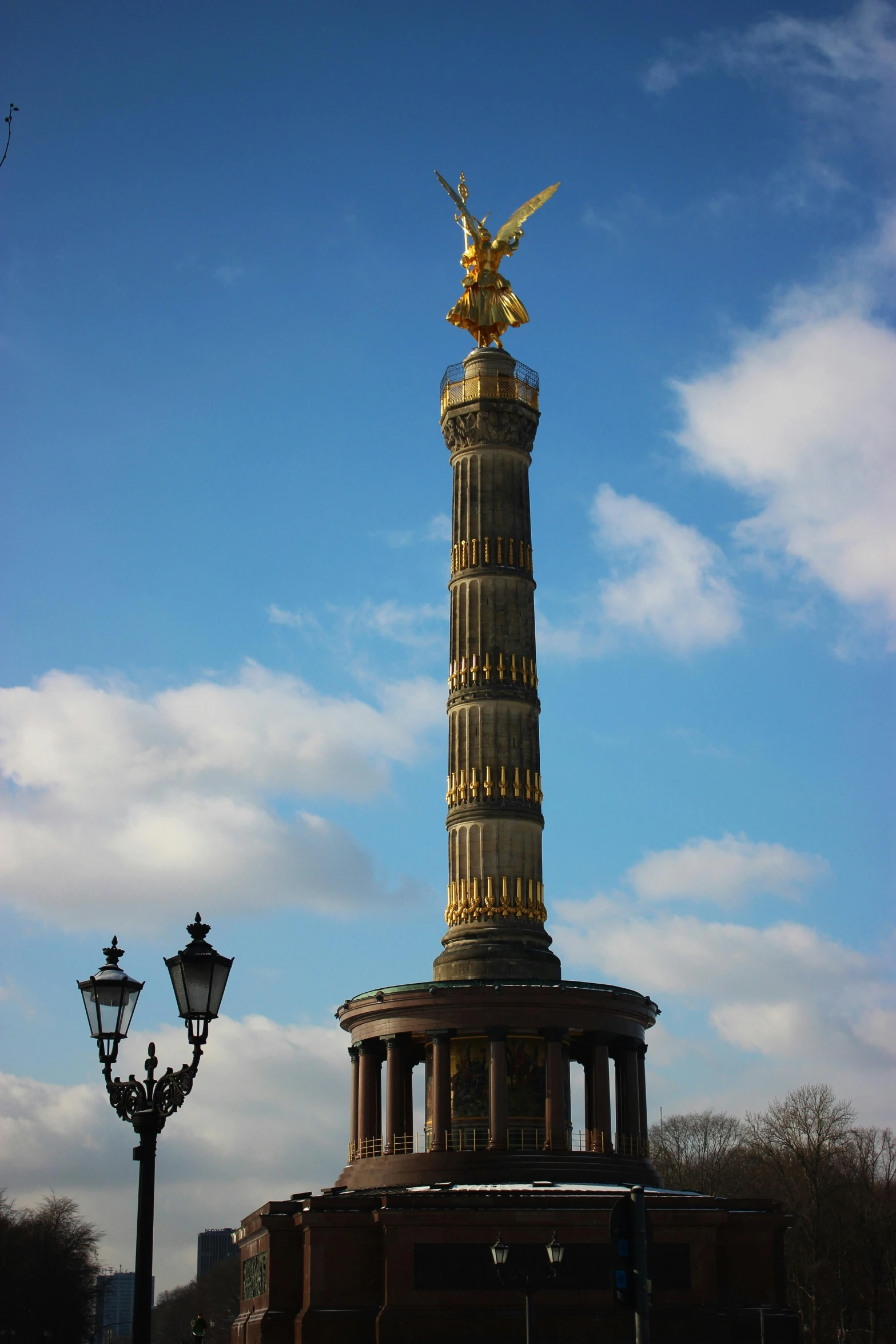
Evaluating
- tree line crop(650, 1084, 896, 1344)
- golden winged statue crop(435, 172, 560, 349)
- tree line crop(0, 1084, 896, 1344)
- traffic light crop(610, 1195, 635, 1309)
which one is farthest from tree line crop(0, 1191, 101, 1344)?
traffic light crop(610, 1195, 635, 1309)

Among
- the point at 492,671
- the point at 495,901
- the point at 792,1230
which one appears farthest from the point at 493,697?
the point at 792,1230

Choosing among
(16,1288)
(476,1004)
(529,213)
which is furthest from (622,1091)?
(16,1288)

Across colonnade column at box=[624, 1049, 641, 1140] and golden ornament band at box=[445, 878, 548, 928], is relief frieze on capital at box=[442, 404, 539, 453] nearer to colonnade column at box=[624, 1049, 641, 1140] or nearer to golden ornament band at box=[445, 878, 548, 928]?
golden ornament band at box=[445, 878, 548, 928]

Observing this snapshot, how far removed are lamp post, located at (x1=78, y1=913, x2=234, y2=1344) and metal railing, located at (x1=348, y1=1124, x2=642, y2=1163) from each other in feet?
81.2

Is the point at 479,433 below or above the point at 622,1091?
above

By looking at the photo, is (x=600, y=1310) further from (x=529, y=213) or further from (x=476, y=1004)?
(x=529, y=213)

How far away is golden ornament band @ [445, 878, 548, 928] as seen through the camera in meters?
41.6

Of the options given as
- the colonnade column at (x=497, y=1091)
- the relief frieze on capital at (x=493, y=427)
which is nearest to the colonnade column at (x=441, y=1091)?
the colonnade column at (x=497, y=1091)

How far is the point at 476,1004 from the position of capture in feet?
125

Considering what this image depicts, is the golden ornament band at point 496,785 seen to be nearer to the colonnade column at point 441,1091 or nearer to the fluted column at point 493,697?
the fluted column at point 493,697

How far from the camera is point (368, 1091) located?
4041 cm

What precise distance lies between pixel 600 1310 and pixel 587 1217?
6.15 feet

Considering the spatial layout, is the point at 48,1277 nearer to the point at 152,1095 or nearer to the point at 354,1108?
the point at 354,1108

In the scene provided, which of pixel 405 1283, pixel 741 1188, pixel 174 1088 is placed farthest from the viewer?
pixel 741 1188
